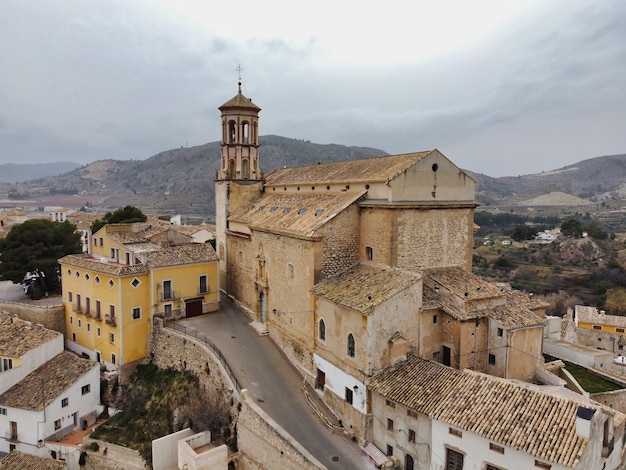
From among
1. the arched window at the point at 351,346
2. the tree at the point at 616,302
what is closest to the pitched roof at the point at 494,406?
the arched window at the point at 351,346

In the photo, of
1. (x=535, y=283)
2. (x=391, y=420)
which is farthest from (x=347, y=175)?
(x=535, y=283)

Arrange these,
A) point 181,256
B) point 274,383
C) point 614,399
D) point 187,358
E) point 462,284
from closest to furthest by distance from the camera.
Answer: point 462,284 < point 274,383 < point 614,399 < point 187,358 < point 181,256

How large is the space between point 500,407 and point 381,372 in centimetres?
469

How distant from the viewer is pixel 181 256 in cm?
2806

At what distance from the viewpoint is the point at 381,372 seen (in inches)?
690

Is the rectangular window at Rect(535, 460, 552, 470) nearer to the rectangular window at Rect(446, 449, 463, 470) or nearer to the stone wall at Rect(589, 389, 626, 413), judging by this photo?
the rectangular window at Rect(446, 449, 463, 470)

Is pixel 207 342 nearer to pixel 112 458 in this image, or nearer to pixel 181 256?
pixel 181 256

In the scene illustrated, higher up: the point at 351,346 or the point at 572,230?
the point at 572,230

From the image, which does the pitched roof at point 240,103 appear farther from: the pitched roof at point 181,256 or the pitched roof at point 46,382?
the pitched roof at point 46,382

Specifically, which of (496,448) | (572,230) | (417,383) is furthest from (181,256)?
(572,230)

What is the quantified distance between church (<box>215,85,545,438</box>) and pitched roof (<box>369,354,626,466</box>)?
51.3 inches

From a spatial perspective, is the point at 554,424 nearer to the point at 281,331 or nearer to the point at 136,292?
the point at 281,331

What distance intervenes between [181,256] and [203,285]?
237 cm

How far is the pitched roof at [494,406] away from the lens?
12.4 m
